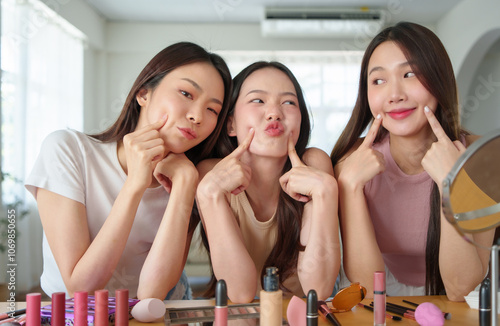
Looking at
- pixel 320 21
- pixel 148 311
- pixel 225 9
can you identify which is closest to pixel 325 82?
pixel 320 21

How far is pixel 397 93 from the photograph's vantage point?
3.83 ft

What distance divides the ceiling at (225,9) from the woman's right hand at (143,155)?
11.6ft

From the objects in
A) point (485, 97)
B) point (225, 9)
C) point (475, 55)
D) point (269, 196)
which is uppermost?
point (225, 9)

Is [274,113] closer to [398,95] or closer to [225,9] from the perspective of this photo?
[398,95]

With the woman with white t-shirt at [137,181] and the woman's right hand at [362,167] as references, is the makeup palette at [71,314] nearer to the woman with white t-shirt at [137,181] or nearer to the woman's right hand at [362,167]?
the woman with white t-shirt at [137,181]

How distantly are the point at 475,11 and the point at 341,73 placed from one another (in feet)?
6.88

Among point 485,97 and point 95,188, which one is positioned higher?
point 485,97

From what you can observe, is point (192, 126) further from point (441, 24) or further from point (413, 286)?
point (441, 24)

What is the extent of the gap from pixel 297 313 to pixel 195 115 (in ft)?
1.96

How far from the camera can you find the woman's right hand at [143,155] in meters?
1.08

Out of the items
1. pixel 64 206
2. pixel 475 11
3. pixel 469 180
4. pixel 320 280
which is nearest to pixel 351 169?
pixel 320 280

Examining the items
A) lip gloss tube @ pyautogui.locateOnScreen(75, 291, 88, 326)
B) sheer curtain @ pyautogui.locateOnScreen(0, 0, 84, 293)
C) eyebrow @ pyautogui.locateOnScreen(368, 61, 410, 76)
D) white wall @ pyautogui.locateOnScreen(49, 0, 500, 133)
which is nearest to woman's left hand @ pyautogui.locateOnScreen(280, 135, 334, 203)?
eyebrow @ pyautogui.locateOnScreen(368, 61, 410, 76)

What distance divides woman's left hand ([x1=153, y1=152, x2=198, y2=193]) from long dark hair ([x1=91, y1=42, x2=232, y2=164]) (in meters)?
0.15

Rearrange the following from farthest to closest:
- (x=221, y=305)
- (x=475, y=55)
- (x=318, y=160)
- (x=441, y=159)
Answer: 1. (x=475, y=55)
2. (x=318, y=160)
3. (x=441, y=159)
4. (x=221, y=305)
